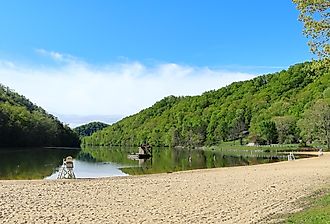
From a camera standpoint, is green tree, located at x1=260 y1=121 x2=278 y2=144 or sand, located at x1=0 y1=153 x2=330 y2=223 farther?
green tree, located at x1=260 y1=121 x2=278 y2=144

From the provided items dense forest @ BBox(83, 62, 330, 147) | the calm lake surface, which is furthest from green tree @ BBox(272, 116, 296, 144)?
the calm lake surface

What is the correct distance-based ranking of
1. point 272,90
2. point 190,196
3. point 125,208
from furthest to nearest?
point 272,90 → point 190,196 → point 125,208

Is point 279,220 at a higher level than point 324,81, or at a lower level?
lower

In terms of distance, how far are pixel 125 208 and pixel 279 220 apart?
22.0 feet

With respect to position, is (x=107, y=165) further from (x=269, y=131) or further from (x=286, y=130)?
(x=286, y=130)

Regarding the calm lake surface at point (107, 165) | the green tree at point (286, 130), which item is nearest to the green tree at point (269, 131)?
the green tree at point (286, 130)

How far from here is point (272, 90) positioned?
19300 centimetres

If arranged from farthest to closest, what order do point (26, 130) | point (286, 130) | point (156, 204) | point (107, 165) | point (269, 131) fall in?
point (26, 130) < point (269, 131) < point (286, 130) < point (107, 165) < point (156, 204)

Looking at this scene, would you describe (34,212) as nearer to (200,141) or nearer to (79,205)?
(79,205)

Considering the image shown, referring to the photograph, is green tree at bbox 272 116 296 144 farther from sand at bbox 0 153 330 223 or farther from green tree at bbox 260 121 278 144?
sand at bbox 0 153 330 223

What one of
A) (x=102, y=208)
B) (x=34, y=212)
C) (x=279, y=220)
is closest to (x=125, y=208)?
(x=102, y=208)

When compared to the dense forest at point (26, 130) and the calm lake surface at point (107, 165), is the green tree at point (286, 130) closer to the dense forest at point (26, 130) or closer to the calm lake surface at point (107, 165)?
the calm lake surface at point (107, 165)

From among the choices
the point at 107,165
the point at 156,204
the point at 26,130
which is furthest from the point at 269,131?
the point at 156,204

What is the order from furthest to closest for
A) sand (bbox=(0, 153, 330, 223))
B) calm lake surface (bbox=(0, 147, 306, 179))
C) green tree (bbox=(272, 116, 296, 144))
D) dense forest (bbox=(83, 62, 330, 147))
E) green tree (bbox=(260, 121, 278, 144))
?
green tree (bbox=(260, 121, 278, 144))
green tree (bbox=(272, 116, 296, 144))
dense forest (bbox=(83, 62, 330, 147))
calm lake surface (bbox=(0, 147, 306, 179))
sand (bbox=(0, 153, 330, 223))
